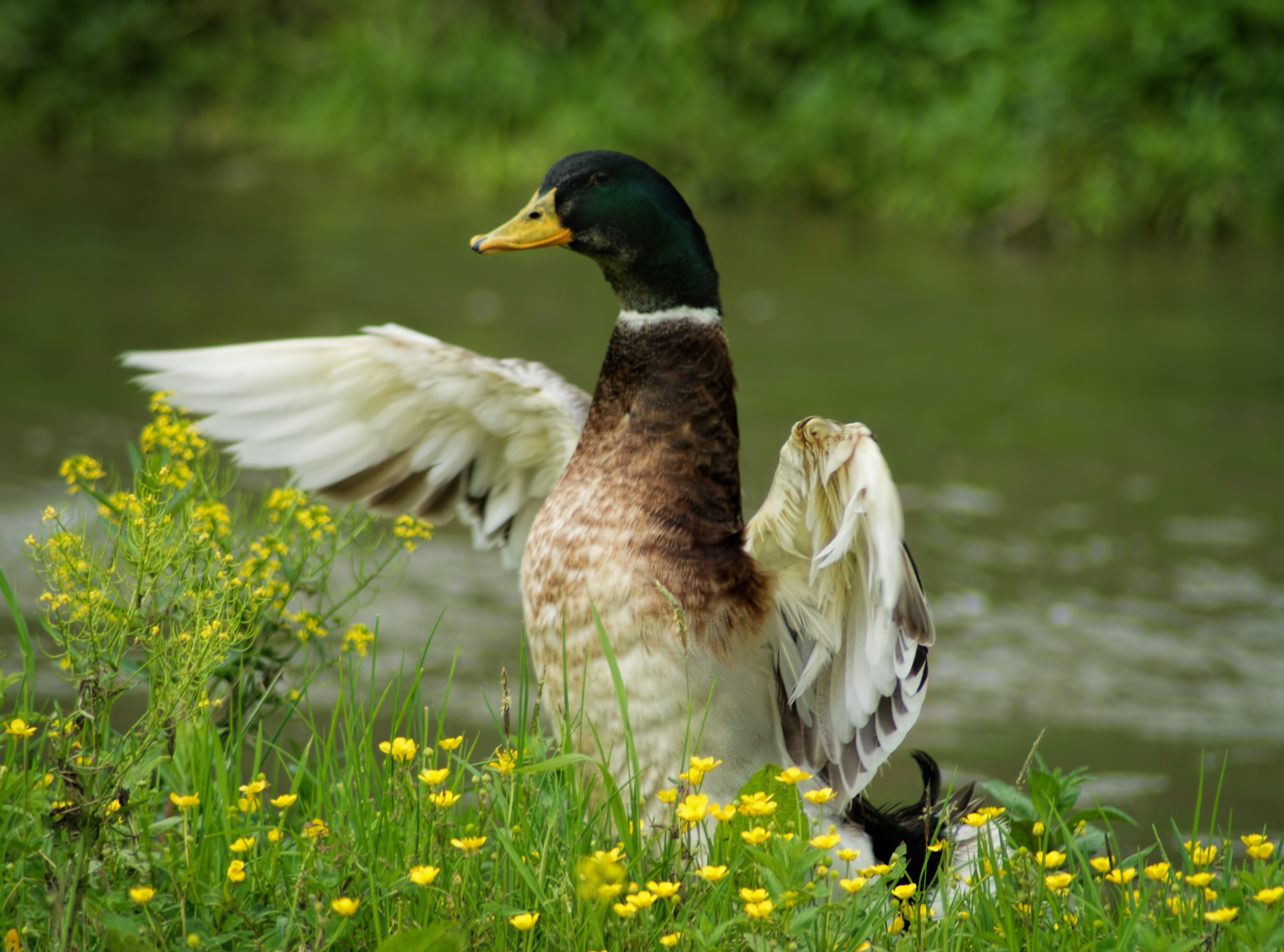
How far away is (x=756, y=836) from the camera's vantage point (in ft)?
5.58

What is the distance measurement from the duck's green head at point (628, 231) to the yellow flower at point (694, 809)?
1000 millimetres

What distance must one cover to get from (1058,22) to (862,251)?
1810 millimetres

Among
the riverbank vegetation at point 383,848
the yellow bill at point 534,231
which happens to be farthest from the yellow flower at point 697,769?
the yellow bill at point 534,231

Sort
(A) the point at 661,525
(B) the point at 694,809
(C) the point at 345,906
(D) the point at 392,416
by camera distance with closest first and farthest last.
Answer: (C) the point at 345,906
(B) the point at 694,809
(A) the point at 661,525
(D) the point at 392,416

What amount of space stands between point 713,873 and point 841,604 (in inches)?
26.9

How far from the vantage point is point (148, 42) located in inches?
436

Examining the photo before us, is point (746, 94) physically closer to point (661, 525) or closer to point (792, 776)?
point (661, 525)

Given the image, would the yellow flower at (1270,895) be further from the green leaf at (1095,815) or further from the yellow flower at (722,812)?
the yellow flower at (722,812)

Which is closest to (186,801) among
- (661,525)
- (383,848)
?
(383,848)

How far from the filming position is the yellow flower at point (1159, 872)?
186 cm

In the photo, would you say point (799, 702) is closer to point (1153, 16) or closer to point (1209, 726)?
point (1209, 726)

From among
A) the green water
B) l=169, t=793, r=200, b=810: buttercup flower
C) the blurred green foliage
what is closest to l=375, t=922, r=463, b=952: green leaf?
l=169, t=793, r=200, b=810: buttercup flower

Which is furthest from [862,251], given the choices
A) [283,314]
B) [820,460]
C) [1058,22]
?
[820,460]

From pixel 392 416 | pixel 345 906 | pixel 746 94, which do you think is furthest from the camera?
pixel 746 94
